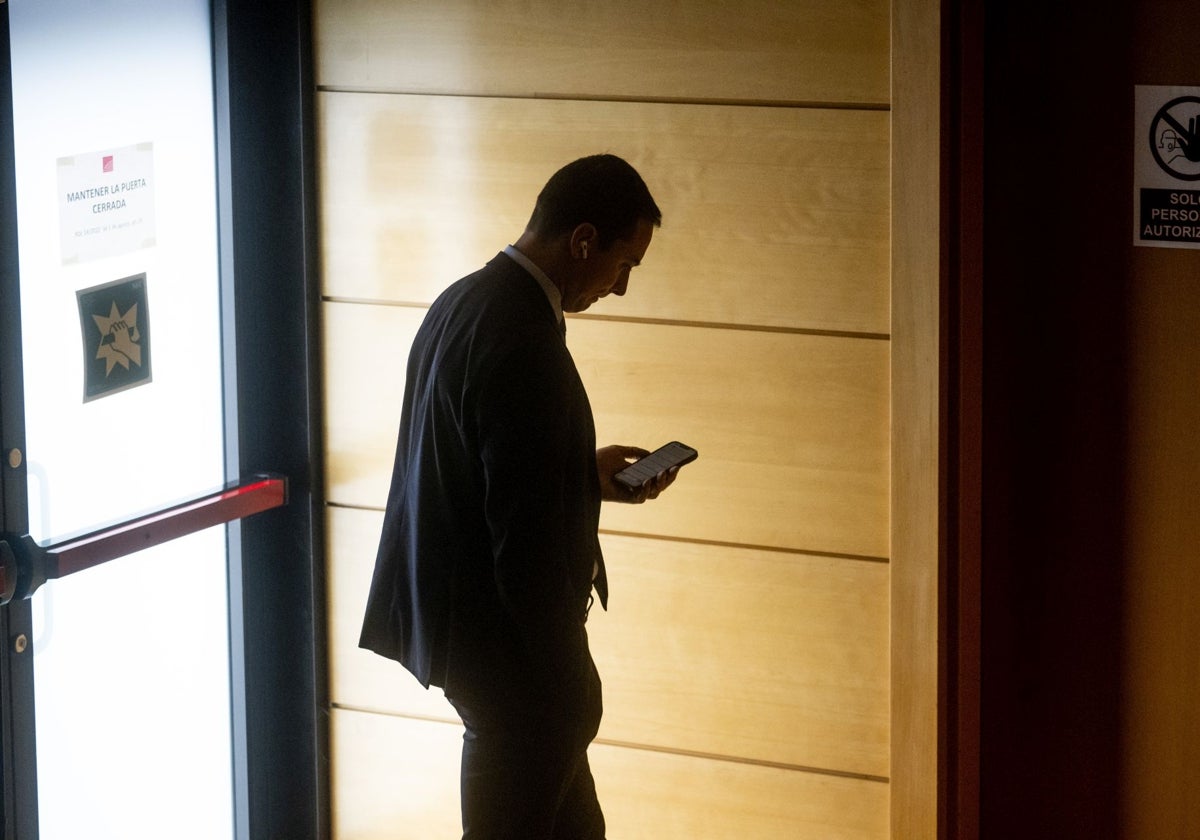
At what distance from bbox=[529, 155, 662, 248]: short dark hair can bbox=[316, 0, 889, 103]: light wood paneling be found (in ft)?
1.73

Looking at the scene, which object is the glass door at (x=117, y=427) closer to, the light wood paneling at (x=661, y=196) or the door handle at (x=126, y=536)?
the door handle at (x=126, y=536)

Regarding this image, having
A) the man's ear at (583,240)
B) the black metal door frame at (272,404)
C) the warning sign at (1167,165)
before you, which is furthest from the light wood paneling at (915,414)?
the black metal door frame at (272,404)

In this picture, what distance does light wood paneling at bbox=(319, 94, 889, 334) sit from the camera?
7.72 ft

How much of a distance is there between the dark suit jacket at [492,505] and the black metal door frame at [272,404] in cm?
76

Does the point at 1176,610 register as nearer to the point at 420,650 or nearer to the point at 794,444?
the point at 794,444

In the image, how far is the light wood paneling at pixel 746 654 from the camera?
8.06 ft

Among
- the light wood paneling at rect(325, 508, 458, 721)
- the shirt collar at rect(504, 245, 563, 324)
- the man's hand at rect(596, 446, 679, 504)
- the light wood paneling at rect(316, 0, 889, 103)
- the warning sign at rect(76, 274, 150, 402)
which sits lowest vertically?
the light wood paneling at rect(325, 508, 458, 721)

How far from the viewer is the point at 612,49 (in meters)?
2.44

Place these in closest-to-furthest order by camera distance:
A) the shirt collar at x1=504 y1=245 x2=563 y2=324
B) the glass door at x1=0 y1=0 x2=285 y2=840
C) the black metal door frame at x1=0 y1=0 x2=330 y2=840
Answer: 1. the shirt collar at x1=504 y1=245 x2=563 y2=324
2. the glass door at x1=0 y1=0 x2=285 y2=840
3. the black metal door frame at x1=0 y1=0 x2=330 y2=840

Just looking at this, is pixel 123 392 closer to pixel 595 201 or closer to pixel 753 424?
pixel 595 201

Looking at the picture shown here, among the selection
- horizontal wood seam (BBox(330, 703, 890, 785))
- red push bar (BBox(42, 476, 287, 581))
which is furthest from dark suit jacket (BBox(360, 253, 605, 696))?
horizontal wood seam (BBox(330, 703, 890, 785))

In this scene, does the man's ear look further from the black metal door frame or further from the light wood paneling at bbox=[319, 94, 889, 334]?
the black metal door frame

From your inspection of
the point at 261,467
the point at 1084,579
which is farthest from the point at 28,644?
the point at 1084,579

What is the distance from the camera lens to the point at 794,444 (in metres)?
2.44
